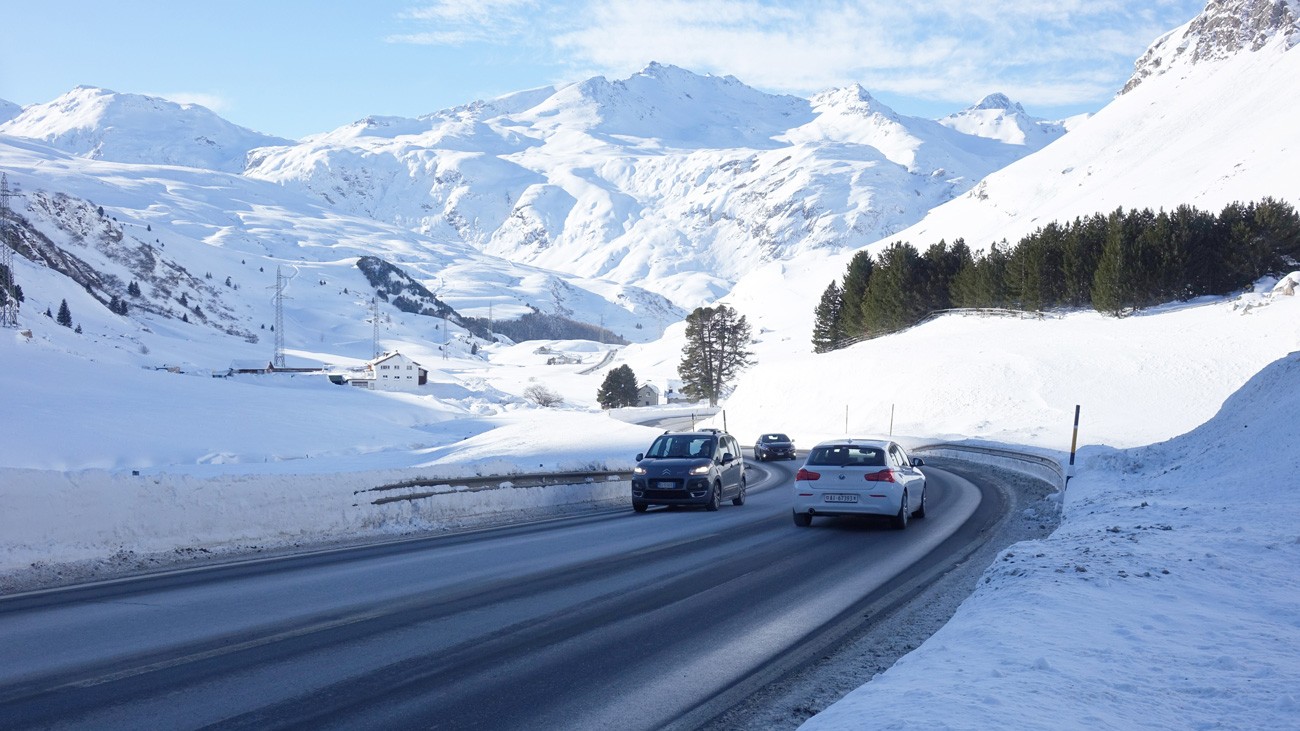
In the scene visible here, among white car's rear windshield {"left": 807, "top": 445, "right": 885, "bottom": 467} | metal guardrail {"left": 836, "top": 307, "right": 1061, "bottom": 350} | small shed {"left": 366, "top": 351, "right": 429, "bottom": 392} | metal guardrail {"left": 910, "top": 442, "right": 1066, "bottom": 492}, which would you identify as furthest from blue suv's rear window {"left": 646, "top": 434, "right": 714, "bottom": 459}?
small shed {"left": 366, "top": 351, "right": 429, "bottom": 392}

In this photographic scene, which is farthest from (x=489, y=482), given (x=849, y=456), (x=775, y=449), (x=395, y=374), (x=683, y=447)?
(x=395, y=374)

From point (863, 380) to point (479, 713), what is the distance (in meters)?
58.4

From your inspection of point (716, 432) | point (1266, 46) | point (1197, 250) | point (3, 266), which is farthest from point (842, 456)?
point (1266, 46)

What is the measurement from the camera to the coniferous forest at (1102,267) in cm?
6669

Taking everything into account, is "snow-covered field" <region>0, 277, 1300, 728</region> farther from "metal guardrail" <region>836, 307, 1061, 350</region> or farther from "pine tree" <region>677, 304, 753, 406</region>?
"pine tree" <region>677, 304, 753, 406</region>

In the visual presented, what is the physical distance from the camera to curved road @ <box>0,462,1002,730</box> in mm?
5992

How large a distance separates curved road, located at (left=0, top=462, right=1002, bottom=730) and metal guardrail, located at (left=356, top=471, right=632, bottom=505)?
3.23 m

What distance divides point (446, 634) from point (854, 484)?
9541mm

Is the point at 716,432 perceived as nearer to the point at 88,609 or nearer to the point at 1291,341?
the point at 88,609

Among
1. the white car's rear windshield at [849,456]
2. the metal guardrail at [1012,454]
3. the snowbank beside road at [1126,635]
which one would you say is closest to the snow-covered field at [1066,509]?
the snowbank beside road at [1126,635]

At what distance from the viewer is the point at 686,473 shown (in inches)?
782

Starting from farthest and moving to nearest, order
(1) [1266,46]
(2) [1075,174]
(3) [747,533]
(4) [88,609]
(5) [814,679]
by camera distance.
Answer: (1) [1266,46]
(2) [1075,174]
(3) [747,533]
(4) [88,609]
(5) [814,679]

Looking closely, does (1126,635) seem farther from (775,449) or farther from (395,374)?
(395,374)

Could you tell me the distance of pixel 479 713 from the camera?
19.4 feet
